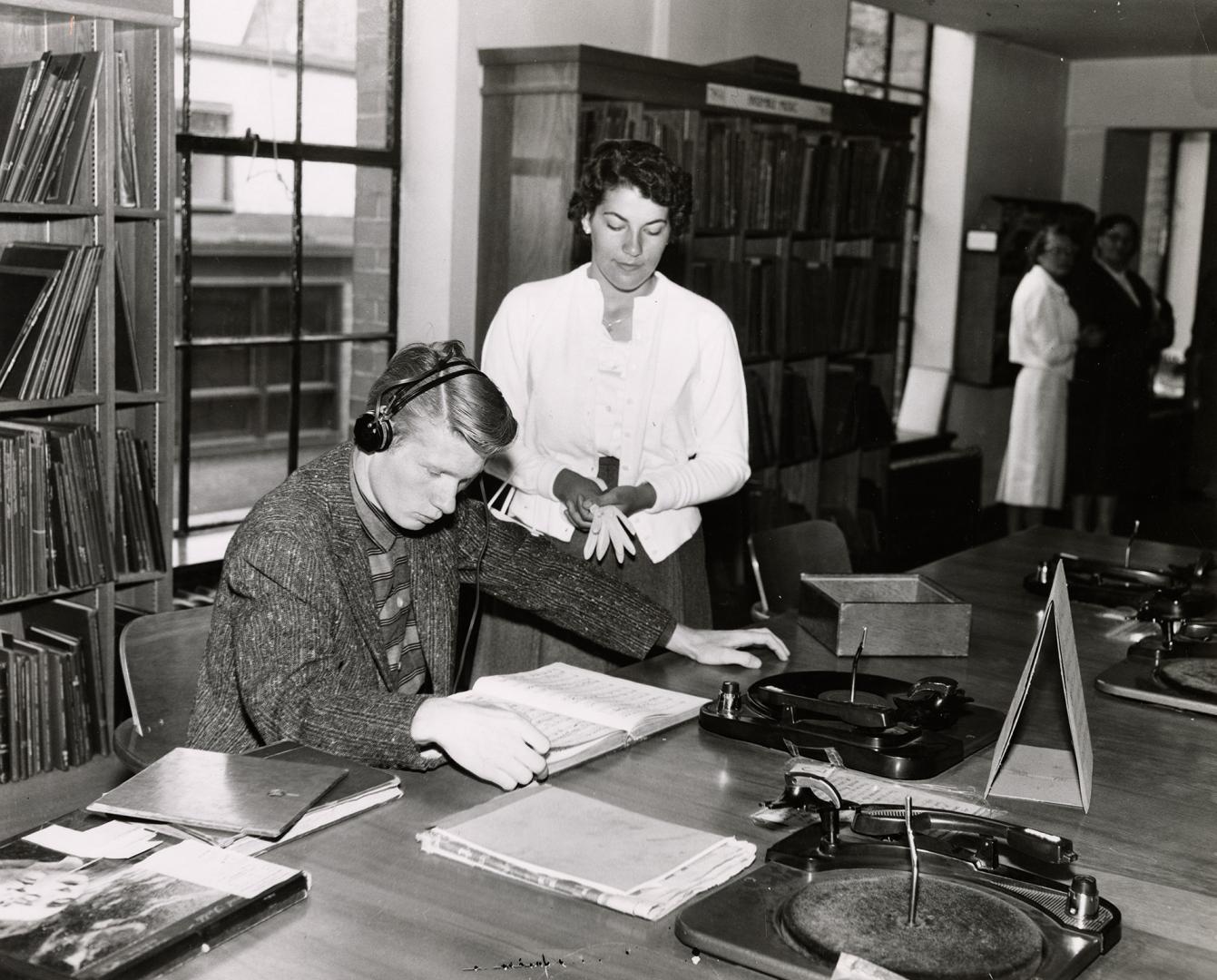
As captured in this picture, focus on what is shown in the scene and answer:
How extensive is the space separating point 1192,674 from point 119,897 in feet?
5.30

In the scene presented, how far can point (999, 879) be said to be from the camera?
1379 millimetres

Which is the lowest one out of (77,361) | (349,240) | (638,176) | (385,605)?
(385,605)

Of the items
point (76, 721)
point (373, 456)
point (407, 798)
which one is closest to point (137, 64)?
point (76, 721)

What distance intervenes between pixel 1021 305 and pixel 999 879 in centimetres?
596

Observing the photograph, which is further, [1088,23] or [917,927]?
[1088,23]

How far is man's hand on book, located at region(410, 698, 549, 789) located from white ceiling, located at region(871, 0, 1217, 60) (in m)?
5.50

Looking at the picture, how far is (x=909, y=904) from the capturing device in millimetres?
1310

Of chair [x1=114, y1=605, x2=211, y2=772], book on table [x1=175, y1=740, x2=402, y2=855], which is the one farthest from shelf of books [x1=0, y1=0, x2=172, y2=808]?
book on table [x1=175, y1=740, x2=402, y2=855]

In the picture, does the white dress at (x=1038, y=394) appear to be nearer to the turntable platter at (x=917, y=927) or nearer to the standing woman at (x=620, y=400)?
the standing woman at (x=620, y=400)

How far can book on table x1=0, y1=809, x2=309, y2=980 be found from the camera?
119cm

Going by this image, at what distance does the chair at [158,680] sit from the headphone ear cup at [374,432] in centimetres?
72

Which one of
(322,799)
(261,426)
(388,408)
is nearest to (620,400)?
(388,408)

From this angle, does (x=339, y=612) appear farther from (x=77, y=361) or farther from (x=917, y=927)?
(x=77, y=361)

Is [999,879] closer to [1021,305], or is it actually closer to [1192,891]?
[1192,891]
